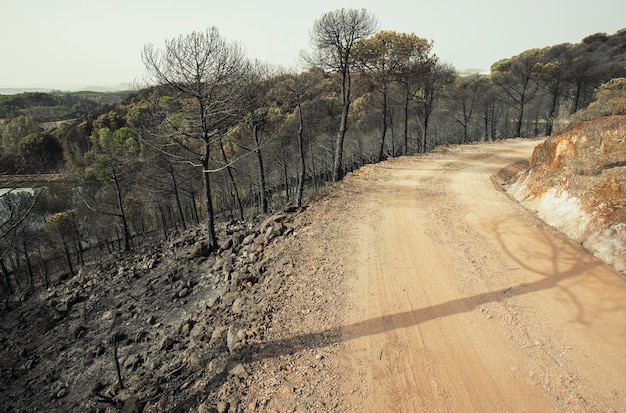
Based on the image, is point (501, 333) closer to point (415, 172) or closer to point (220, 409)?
point (220, 409)

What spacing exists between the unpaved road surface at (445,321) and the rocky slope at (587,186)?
44cm

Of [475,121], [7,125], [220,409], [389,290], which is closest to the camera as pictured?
[220,409]

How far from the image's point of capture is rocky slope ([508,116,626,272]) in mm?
7027

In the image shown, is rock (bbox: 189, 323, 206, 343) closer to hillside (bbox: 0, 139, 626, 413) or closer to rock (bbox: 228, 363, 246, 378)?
hillside (bbox: 0, 139, 626, 413)

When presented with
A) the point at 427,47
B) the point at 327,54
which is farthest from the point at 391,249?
the point at 427,47

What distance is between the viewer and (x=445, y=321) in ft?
18.6

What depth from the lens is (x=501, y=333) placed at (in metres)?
5.35

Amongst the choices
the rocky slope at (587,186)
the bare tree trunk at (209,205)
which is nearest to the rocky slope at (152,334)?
the bare tree trunk at (209,205)

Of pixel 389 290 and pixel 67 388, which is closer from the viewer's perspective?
pixel 389 290

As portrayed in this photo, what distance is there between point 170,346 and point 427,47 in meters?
23.8

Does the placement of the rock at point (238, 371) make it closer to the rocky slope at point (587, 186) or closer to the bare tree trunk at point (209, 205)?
the rocky slope at point (587, 186)

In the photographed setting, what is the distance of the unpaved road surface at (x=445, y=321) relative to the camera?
443cm

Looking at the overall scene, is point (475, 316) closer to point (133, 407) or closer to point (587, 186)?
point (587, 186)

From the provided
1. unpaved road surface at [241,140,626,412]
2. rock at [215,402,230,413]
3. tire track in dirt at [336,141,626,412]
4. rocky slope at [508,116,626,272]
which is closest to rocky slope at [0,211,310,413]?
rock at [215,402,230,413]
